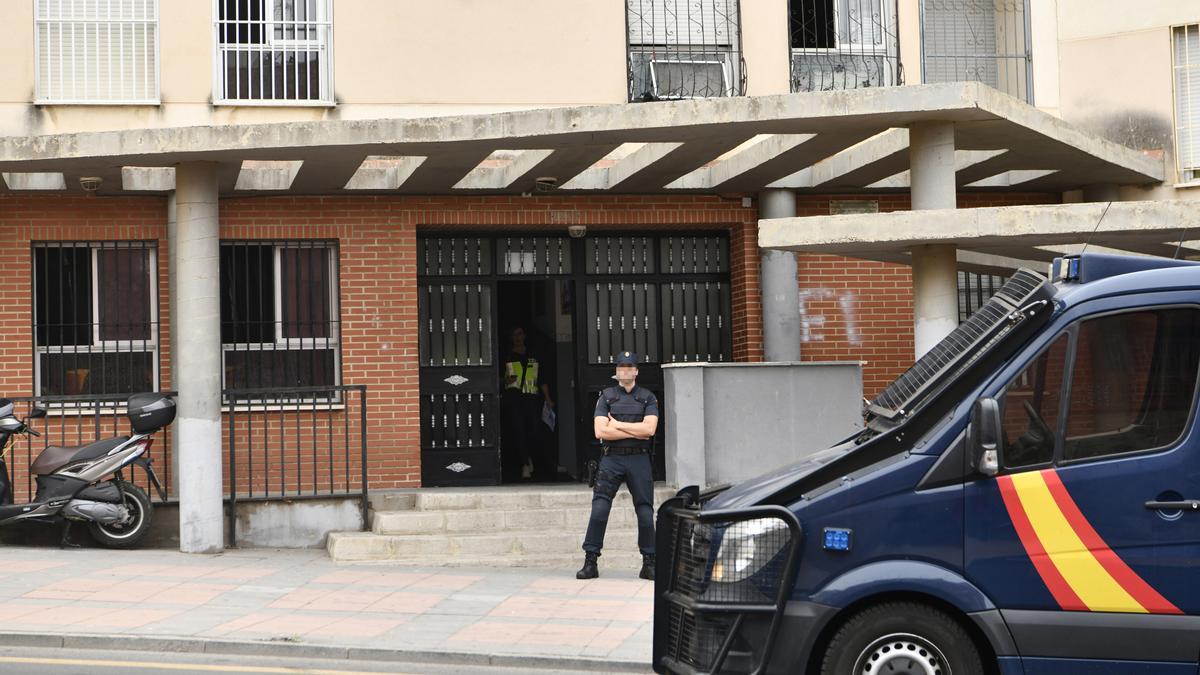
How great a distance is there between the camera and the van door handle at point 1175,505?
5777 millimetres

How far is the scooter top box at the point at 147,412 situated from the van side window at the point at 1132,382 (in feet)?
29.4

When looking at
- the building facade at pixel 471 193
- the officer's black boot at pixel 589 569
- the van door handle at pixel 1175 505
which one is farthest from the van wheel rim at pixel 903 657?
the building facade at pixel 471 193

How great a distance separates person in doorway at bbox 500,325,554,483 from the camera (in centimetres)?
1580

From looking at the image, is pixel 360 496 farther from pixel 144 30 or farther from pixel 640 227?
pixel 144 30

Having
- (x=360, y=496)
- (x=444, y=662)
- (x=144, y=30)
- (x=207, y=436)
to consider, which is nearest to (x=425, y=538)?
(x=360, y=496)

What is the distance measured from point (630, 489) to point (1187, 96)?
27.0 ft

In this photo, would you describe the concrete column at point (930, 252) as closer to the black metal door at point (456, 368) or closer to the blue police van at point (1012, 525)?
the black metal door at point (456, 368)

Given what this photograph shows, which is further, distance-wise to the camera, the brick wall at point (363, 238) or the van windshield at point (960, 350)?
the brick wall at point (363, 238)

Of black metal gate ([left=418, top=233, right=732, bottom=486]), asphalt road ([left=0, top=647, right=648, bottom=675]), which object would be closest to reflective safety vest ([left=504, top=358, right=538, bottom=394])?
black metal gate ([left=418, top=233, right=732, bottom=486])

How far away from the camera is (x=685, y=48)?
1513 cm

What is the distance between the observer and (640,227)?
1507 centimetres

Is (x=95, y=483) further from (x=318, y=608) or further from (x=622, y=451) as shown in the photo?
(x=622, y=451)

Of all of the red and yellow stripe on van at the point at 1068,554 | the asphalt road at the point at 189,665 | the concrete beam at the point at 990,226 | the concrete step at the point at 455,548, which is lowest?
the asphalt road at the point at 189,665

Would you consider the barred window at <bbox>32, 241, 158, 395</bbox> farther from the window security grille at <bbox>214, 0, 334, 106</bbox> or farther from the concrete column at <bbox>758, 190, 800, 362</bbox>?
the concrete column at <bbox>758, 190, 800, 362</bbox>
